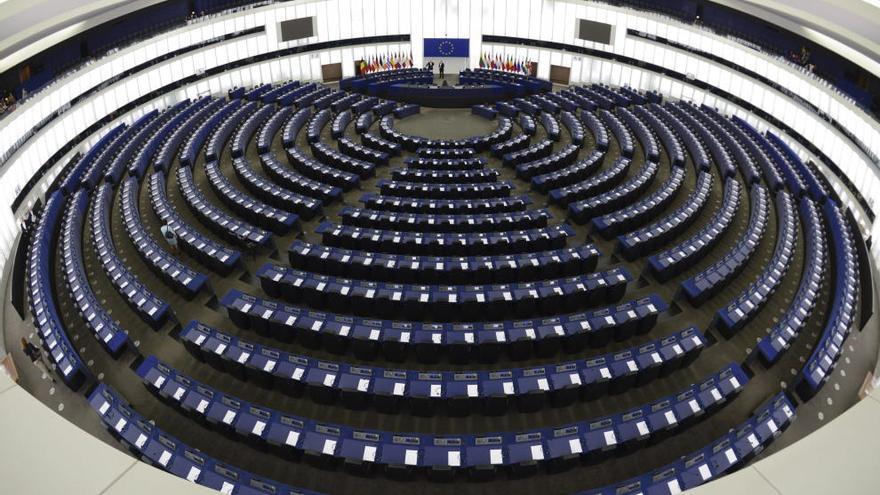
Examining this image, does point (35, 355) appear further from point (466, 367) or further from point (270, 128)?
point (270, 128)

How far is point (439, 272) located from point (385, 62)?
3279 cm

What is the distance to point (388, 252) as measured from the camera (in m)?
20.3

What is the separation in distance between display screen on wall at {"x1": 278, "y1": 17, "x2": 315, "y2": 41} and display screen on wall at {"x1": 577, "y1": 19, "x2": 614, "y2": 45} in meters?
21.8

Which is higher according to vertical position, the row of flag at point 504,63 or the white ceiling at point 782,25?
the white ceiling at point 782,25

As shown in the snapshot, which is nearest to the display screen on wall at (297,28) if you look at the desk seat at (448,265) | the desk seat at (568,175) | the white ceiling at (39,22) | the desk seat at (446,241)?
the white ceiling at (39,22)

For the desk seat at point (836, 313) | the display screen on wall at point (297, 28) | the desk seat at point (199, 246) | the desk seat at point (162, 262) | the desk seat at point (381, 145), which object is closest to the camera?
the desk seat at point (836, 313)

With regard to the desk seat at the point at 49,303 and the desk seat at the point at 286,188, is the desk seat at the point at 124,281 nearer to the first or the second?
the desk seat at the point at 49,303

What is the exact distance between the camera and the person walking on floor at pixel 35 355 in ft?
53.5

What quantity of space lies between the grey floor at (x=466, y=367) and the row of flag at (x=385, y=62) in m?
28.4

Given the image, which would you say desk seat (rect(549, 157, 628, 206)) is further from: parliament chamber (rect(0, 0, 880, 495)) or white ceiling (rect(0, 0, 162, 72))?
white ceiling (rect(0, 0, 162, 72))

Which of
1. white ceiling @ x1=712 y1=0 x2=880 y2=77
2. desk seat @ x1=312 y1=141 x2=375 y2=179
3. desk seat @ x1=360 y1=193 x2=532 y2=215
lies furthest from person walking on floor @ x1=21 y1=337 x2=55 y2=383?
white ceiling @ x1=712 y1=0 x2=880 y2=77

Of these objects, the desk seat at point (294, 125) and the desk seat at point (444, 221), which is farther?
the desk seat at point (294, 125)

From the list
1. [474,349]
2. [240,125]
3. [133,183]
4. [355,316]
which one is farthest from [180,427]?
[240,125]

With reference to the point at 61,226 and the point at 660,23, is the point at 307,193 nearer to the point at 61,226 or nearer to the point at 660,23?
the point at 61,226
